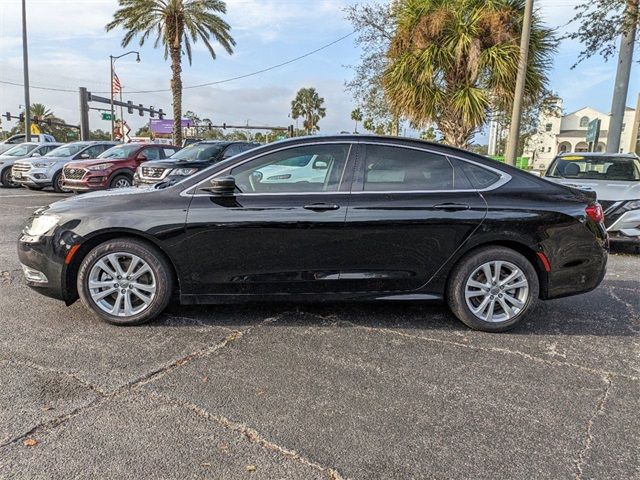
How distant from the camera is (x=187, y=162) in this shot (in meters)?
12.1

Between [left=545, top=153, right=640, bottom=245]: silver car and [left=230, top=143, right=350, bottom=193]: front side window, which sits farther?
[left=545, top=153, right=640, bottom=245]: silver car

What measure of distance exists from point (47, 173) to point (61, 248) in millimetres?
13410

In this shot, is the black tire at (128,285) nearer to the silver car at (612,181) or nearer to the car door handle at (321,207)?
the car door handle at (321,207)

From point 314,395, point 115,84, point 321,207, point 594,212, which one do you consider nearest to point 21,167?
point 321,207

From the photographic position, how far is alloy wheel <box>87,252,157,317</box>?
3791 millimetres

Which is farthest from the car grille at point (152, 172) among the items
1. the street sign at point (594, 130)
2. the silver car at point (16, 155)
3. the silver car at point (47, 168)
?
the street sign at point (594, 130)

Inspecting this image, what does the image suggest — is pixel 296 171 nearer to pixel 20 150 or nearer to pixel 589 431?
pixel 589 431

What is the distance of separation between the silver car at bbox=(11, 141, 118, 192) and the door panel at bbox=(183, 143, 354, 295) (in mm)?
13169

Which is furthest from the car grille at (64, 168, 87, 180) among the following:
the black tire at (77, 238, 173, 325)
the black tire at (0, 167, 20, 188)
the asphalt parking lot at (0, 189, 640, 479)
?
the black tire at (77, 238, 173, 325)

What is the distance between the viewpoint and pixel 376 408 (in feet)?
9.06

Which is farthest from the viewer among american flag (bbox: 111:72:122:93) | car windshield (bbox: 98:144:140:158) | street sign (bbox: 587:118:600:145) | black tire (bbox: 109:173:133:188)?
american flag (bbox: 111:72:122:93)

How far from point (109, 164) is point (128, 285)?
11012 mm

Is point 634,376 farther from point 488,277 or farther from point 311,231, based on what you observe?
point 311,231

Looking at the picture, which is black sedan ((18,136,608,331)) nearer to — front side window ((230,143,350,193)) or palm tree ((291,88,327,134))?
front side window ((230,143,350,193))
